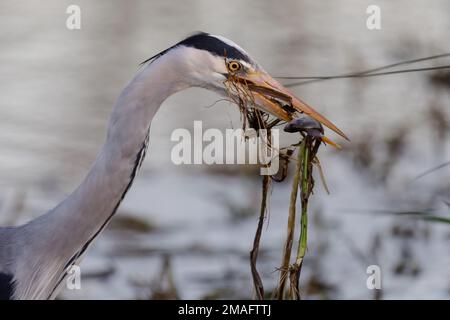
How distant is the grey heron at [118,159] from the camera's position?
3.38 m

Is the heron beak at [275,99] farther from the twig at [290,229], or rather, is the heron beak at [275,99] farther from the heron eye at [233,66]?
the twig at [290,229]

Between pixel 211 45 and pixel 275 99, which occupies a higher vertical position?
pixel 211 45

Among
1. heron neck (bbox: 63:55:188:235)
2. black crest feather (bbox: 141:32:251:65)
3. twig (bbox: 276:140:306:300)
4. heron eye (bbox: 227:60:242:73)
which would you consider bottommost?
twig (bbox: 276:140:306:300)

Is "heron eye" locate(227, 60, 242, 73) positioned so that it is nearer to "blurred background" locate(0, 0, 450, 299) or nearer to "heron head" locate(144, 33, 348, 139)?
"heron head" locate(144, 33, 348, 139)

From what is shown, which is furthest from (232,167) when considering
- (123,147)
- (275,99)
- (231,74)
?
(123,147)

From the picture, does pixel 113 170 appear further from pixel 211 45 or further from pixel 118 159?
pixel 211 45

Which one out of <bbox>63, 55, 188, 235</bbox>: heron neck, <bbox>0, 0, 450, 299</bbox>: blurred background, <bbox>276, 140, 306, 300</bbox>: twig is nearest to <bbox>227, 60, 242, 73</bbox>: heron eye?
<bbox>63, 55, 188, 235</bbox>: heron neck

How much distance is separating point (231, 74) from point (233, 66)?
0.03 metres

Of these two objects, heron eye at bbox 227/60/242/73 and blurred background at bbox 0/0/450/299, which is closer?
heron eye at bbox 227/60/242/73

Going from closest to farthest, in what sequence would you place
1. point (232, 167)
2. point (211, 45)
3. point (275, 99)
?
point (211, 45) < point (275, 99) < point (232, 167)

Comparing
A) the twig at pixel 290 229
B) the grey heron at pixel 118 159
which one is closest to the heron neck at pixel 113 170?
the grey heron at pixel 118 159

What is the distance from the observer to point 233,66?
346cm

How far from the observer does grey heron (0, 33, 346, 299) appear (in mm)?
3375
